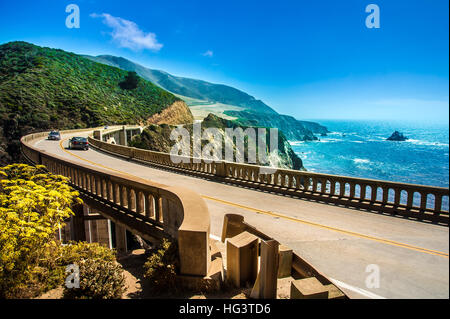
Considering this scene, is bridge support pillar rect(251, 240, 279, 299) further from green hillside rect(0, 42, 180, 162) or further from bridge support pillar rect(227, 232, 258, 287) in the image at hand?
green hillside rect(0, 42, 180, 162)

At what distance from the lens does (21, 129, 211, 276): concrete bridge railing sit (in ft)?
14.1

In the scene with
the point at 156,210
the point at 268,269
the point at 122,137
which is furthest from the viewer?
the point at 122,137

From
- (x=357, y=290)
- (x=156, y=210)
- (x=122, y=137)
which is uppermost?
(x=357, y=290)

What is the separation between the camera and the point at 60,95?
74.0 metres

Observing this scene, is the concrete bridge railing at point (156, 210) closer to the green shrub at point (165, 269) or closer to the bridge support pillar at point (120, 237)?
the green shrub at point (165, 269)

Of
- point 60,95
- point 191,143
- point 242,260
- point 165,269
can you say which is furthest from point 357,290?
point 60,95

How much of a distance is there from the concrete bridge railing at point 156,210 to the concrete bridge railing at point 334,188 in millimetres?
3278

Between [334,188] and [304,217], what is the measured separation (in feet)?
8.71

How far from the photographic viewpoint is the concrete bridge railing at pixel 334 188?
296 inches

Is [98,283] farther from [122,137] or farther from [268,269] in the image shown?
[122,137]

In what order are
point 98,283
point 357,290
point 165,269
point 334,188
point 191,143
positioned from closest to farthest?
point 357,290 → point 98,283 → point 165,269 → point 334,188 → point 191,143

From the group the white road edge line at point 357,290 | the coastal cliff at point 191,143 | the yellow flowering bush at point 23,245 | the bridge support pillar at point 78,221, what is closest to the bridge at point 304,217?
the white road edge line at point 357,290

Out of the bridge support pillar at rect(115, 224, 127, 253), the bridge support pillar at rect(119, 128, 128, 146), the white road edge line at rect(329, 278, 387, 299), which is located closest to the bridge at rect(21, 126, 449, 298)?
the white road edge line at rect(329, 278, 387, 299)
